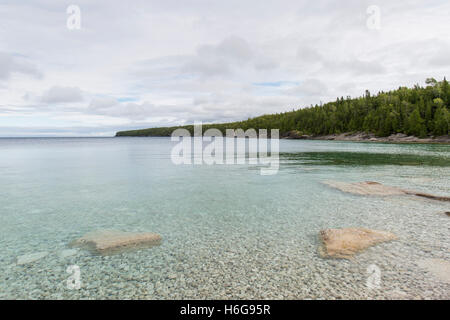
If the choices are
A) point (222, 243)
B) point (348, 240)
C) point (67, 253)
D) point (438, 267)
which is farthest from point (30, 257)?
point (438, 267)

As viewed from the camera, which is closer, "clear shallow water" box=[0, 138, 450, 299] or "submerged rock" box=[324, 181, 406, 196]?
"clear shallow water" box=[0, 138, 450, 299]

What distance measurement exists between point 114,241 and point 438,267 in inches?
405

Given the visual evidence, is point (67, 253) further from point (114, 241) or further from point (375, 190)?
point (375, 190)

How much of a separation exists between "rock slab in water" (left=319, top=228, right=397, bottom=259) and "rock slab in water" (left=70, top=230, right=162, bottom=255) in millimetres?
5962

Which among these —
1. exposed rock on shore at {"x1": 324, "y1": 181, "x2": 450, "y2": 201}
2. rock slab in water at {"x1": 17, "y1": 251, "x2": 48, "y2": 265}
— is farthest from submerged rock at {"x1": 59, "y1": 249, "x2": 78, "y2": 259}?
exposed rock on shore at {"x1": 324, "y1": 181, "x2": 450, "y2": 201}

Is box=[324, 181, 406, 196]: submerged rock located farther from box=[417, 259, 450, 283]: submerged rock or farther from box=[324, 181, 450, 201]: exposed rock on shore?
box=[417, 259, 450, 283]: submerged rock

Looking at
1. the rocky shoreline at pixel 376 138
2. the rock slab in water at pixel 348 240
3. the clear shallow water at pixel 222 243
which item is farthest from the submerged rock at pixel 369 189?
the rocky shoreline at pixel 376 138

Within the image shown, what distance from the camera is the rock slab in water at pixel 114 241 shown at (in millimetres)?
9039

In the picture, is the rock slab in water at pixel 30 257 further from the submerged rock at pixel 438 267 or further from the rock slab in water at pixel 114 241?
the submerged rock at pixel 438 267

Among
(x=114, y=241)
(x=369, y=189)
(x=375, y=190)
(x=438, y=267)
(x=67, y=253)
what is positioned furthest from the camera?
(x=369, y=189)

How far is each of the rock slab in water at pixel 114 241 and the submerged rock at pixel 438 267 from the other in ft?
27.7

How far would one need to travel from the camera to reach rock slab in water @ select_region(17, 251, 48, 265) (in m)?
Answer: 8.29

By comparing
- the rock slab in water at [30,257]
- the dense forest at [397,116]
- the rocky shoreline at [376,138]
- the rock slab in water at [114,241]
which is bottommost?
the rock slab in water at [30,257]

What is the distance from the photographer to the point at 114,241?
9602 mm
